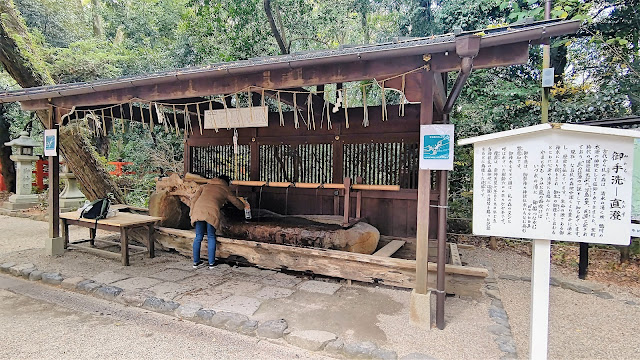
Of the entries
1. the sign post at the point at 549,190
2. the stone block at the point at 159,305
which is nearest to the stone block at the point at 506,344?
the sign post at the point at 549,190

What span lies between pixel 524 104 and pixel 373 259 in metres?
5.67

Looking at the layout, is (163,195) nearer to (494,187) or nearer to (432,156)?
(432,156)

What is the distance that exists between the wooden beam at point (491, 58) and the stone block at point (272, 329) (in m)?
3.27

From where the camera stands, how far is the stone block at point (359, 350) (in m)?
3.12

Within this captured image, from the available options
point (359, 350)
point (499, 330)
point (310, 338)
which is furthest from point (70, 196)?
point (499, 330)

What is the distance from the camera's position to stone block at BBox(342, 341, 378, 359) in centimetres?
312

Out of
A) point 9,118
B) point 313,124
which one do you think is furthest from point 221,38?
point 9,118

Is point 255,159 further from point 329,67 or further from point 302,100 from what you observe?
point 329,67

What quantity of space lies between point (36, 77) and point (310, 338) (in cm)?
1031

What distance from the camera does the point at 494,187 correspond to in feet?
9.22

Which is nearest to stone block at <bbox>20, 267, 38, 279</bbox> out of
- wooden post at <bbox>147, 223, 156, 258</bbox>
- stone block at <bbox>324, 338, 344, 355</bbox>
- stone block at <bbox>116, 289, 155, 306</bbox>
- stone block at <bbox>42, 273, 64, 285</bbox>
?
stone block at <bbox>42, 273, 64, 285</bbox>

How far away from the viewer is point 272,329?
3537 mm

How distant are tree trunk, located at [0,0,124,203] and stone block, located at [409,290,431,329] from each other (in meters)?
9.20

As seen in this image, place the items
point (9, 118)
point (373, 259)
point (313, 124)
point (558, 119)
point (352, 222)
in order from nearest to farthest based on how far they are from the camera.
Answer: point (373, 259), point (352, 222), point (313, 124), point (558, 119), point (9, 118)
